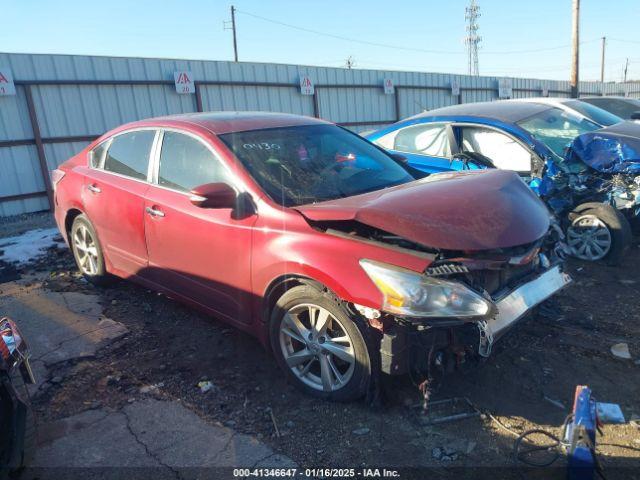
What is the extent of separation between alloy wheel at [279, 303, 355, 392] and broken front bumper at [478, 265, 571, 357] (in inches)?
28.8

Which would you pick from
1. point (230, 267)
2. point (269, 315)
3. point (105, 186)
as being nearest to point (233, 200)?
point (230, 267)

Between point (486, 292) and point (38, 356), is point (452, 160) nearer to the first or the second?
point (486, 292)

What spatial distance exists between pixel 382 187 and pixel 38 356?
9.61ft

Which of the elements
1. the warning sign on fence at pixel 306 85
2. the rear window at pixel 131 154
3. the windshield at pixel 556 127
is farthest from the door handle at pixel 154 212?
the warning sign on fence at pixel 306 85

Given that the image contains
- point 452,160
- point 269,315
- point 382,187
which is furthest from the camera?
point 452,160

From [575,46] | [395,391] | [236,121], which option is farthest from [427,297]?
[575,46]

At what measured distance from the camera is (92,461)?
265 cm

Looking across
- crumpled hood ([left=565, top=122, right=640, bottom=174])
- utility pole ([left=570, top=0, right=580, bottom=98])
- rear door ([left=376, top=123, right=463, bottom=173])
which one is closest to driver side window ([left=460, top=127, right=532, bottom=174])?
rear door ([left=376, top=123, right=463, bottom=173])

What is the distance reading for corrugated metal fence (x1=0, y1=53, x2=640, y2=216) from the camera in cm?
984

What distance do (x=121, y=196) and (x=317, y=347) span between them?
2.37m

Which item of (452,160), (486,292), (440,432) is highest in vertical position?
(452,160)

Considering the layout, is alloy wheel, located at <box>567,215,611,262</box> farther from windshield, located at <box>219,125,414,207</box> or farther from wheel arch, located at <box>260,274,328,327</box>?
wheel arch, located at <box>260,274,328,327</box>

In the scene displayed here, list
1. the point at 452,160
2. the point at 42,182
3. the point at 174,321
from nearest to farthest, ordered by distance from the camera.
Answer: the point at 174,321
the point at 452,160
the point at 42,182

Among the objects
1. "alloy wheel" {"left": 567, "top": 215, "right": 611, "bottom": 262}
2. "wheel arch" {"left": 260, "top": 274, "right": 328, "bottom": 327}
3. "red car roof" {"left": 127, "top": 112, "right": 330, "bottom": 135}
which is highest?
"red car roof" {"left": 127, "top": 112, "right": 330, "bottom": 135}
